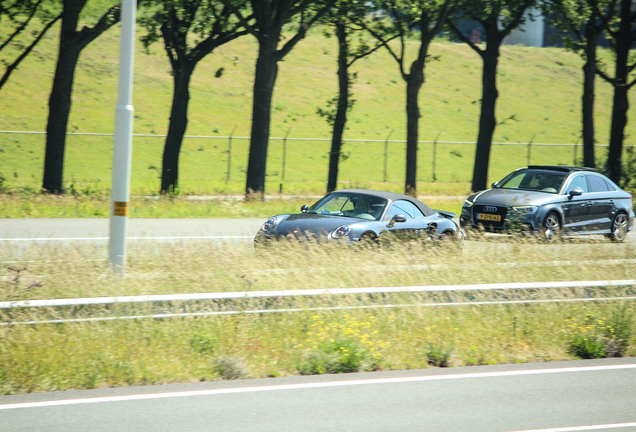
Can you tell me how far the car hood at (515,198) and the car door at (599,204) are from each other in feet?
3.86

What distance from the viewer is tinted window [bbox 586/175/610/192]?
1559 cm

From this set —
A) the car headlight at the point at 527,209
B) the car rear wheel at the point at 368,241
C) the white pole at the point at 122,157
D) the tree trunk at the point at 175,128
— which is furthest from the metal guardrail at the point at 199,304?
the tree trunk at the point at 175,128

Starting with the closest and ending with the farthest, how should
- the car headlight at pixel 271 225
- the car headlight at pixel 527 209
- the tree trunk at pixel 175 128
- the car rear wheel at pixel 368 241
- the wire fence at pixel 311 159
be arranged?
the car rear wheel at pixel 368 241, the car headlight at pixel 271 225, the car headlight at pixel 527 209, the tree trunk at pixel 175 128, the wire fence at pixel 311 159

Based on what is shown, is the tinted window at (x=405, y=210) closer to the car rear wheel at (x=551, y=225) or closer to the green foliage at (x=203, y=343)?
the car rear wheel at (x=551, y=225)

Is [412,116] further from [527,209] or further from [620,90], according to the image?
[620,90]

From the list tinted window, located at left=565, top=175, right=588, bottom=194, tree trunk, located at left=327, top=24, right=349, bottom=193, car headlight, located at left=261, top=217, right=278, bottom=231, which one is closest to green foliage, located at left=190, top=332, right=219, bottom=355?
car headlight, located at left=261, top=217, right=278, bottom=231

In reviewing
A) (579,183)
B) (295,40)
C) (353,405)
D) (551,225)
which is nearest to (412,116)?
(295,40)

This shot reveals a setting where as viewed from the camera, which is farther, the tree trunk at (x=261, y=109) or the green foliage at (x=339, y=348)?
the tree trunk at (x=261, y=109)

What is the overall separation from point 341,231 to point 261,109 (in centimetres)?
1099

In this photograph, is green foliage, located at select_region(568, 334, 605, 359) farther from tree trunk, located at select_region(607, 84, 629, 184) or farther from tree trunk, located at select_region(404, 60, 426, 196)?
tree trunk, located at select_region(607, 84, 629, 184)

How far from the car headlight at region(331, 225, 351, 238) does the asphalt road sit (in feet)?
14.3

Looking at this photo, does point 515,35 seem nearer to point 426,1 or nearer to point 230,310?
point 426,1

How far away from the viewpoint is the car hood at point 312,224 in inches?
413

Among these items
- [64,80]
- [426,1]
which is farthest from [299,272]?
[426,1]
